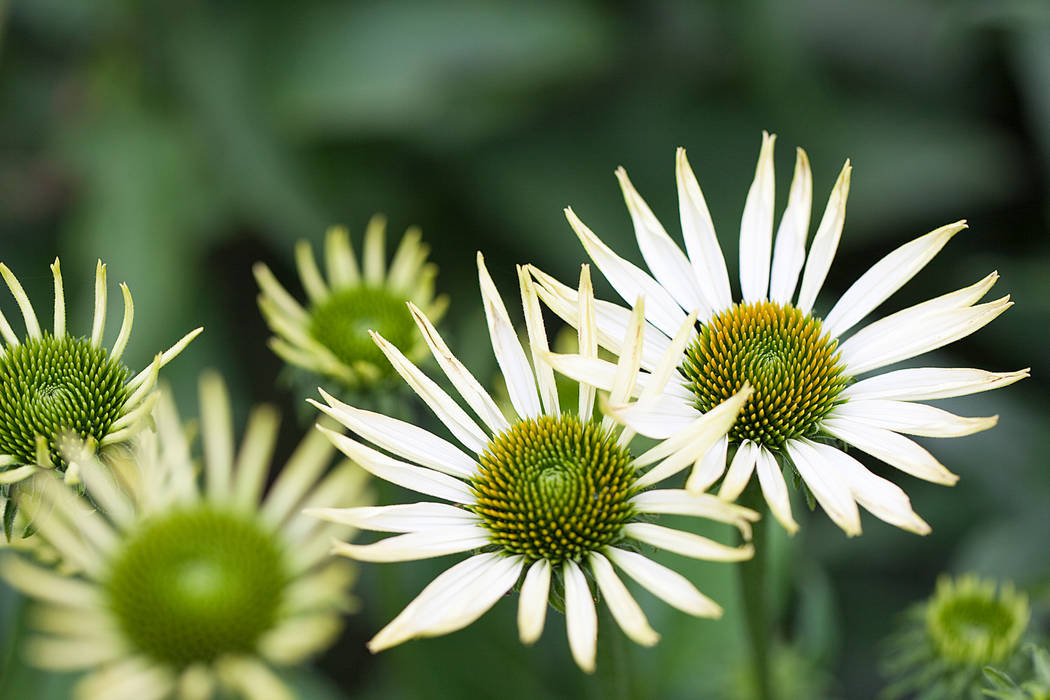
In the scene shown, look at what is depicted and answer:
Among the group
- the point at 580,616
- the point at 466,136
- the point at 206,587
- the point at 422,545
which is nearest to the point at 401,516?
the point at 422,545

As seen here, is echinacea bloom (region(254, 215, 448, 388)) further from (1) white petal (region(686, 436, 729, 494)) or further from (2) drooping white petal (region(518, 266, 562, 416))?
(1) white petal (region(686, 436, 729, 494))

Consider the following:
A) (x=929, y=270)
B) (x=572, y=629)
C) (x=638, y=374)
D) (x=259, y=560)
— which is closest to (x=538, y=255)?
(x=929, y=270)

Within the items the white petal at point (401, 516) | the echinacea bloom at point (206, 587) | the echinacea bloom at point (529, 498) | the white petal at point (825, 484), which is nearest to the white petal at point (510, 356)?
the echinacea bloom at point (529, 498)

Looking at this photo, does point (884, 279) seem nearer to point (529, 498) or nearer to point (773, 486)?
point (773, 486)

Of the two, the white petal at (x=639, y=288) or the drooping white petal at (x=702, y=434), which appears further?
the white petal at (x=639, y=288)

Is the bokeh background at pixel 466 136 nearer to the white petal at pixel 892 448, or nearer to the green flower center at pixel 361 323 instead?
the green flower center at pixel 361 323

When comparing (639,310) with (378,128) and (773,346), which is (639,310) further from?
(378,128)
